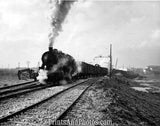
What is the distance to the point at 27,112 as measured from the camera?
6410 mm

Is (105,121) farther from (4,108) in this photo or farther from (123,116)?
(4,108)

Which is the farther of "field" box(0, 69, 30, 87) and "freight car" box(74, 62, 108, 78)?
"freight car" box(74, 62, 108, 78)

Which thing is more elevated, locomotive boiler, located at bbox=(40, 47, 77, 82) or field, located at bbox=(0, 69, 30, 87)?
locomotive boiler, located at bbox=(40, 47, 77, 82)

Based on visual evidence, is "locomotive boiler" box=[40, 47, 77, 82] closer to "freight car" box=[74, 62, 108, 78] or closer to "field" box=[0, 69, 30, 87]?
"field" box=[0, 69, 30, 87]

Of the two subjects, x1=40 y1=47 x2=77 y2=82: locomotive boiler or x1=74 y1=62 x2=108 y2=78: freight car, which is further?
x1=74 y1=62 x2=108 y2=78: freight car

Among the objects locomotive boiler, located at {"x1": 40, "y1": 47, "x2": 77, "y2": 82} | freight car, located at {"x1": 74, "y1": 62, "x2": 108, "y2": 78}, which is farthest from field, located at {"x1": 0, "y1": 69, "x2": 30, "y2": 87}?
freight car, located at {"x1": 74, "y1": 62, "x2": 108, "y2": 78}

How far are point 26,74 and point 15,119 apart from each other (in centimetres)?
1952

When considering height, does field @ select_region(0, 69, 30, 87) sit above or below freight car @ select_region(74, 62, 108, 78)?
below

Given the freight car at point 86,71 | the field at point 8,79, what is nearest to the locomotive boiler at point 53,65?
the field at point 8,79

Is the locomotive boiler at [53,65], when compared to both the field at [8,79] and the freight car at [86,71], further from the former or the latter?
the freight car at [86,71]

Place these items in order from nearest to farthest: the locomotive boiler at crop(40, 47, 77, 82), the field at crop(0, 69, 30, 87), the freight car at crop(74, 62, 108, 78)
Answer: the locomotive boiler at crop(40, 47, 77, 82)
the field at crop(0, 69, 30, 87)
the freight car at crop(74, 62, 108, 78)

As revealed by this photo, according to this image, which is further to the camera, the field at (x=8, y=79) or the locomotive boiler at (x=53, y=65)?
the field at (x=8, y=79)

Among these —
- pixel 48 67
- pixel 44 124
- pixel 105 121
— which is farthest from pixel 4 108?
pixel 48 67

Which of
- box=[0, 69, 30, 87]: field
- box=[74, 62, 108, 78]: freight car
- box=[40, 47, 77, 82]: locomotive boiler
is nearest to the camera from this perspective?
box=[40, 47, 77, 82]: locomotive boiler
